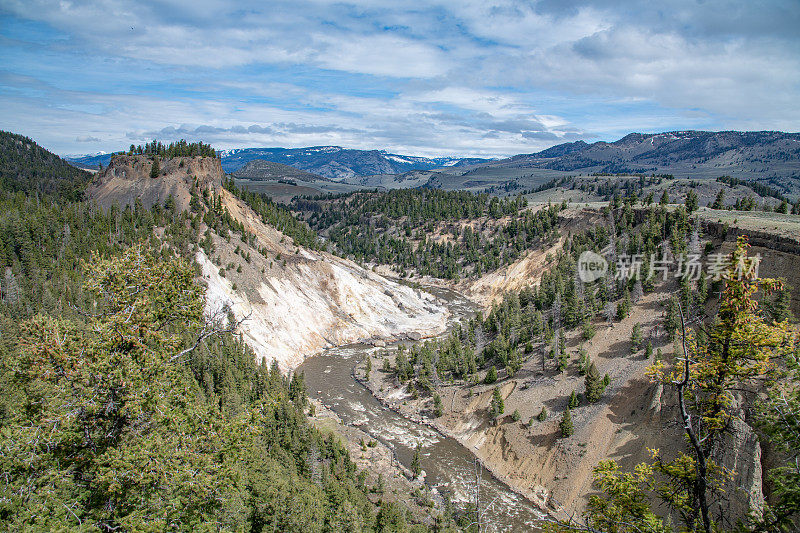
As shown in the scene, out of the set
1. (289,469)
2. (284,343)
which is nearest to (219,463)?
(289,469)

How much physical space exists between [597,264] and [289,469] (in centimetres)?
5675

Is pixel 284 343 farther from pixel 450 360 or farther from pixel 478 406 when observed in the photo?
pixel 478 406

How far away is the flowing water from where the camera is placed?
34719mm

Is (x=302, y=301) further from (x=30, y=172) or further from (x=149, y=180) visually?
(x=30, y=172)

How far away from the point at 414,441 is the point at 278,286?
37.6m

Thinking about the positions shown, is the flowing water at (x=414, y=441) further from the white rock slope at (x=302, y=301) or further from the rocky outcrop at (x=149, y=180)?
the rocky outcrop at (x=149, y=180)

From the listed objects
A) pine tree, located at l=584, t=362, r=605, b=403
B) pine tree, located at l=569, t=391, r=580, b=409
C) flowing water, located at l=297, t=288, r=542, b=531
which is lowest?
flowing water, located at l=297, t=288, r=542, b=531

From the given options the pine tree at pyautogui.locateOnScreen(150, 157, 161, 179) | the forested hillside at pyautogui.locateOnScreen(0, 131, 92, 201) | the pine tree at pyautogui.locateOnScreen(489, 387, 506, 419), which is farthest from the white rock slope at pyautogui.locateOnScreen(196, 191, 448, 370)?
the forested hillside at pyautogui.locateOnScreen(0, 131, 92, 201)

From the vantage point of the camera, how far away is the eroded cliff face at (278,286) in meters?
64.0

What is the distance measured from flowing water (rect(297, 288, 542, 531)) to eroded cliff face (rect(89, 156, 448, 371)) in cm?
582

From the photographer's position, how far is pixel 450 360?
178 feet

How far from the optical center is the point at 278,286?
7150 centimetres

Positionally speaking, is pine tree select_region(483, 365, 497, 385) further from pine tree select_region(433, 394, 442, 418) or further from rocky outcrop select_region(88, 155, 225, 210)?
rocky outcrop select_region(88, 155, 225, 210)

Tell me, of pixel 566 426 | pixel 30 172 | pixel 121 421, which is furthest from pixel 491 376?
pixel 30 172
